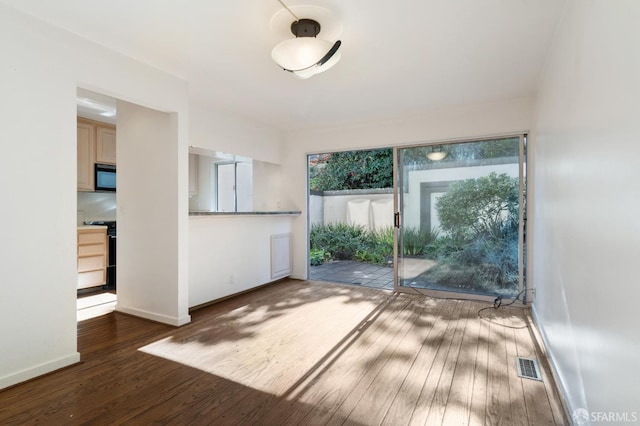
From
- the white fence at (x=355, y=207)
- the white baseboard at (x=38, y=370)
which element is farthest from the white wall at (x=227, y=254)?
the white fence at (x=355, y=207)

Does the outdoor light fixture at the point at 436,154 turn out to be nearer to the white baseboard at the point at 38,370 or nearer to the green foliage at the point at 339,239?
the green foliage at the point at 339,239

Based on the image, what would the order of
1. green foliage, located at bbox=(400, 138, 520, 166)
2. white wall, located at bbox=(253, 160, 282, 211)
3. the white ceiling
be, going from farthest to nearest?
white wall, located at bbox=(253, 160, 282, 211), green foliage, located at bbox=(400, 138, 520, 166), the white ceiling

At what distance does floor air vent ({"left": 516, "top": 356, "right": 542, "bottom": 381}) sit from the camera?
7.11ft

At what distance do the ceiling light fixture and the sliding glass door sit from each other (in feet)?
8.27

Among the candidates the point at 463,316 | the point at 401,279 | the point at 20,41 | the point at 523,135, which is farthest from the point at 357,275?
the point at 20,41

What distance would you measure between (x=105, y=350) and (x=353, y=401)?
2.07 meters

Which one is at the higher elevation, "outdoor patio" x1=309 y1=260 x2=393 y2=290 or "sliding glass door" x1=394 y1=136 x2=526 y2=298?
"sliding glass door" x1=394 y1=136 x2=526 y2=298

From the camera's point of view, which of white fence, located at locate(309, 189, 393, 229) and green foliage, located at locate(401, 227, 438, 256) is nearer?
green foliage, located at locate(401, 227, 438, 256)

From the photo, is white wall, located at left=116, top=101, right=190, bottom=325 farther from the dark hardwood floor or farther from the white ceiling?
the white ceiling

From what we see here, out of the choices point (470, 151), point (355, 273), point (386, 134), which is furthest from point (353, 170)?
point (470, 151)

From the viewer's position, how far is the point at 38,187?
2.19 metres

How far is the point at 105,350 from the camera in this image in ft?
8.47

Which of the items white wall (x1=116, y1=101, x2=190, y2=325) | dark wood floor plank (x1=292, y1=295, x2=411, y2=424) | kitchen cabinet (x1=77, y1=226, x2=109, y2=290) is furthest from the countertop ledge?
dark wood floor plank (x1=292, y1=295, x2=411, y2=424)

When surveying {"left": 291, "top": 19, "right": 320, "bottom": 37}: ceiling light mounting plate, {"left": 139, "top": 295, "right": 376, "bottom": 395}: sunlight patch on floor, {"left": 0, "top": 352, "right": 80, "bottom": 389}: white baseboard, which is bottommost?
{"left": 139, "top": 295, "right": 376, "bottom": 395}: sunlight patch on floor
